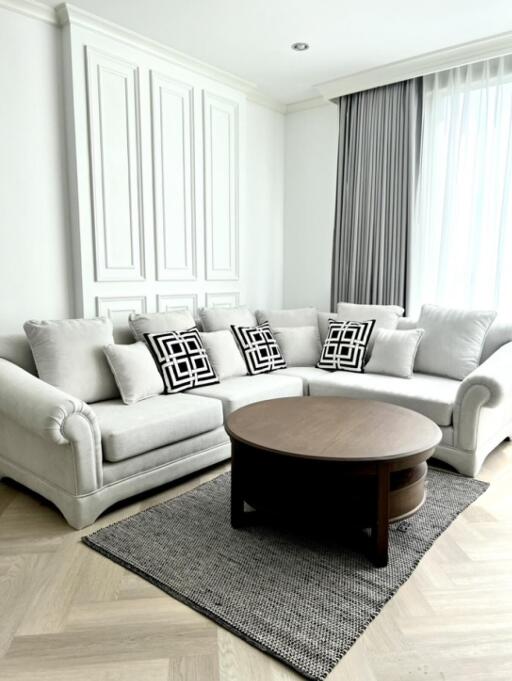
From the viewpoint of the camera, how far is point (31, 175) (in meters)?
3.12

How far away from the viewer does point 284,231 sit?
5070mm

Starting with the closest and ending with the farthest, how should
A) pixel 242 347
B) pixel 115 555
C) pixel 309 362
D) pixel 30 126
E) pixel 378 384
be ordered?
pixel 115 555, pixel 30 126, pixel 378 384, pixel 242 347, pixel 309 362

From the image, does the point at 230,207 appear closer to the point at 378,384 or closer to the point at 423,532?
the point at 378,384

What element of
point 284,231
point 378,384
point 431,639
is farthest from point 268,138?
point 431,639

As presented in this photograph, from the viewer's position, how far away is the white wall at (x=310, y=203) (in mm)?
4684

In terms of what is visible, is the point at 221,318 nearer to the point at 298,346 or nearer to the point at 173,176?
the point at 298,346

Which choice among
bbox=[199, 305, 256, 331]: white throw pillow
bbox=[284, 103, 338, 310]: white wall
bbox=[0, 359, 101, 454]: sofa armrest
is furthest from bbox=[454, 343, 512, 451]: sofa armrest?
bbox=[284, 103, 338, 310]: white wall

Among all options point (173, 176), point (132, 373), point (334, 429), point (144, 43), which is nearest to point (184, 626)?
point (334, 429)

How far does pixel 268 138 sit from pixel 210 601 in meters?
4.14

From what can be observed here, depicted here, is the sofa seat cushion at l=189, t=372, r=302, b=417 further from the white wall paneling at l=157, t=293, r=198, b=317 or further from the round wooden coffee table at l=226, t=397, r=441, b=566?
the white wall paneling at l=157, t=293, r=198, b=317

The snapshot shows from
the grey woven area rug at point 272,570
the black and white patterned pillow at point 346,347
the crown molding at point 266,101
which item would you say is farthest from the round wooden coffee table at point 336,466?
the crown molding at point 266,101

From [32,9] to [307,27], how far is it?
169cm

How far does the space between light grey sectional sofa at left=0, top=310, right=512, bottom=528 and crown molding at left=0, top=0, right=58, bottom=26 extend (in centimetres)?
192

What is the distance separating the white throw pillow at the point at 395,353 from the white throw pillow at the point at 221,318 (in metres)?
1.03
